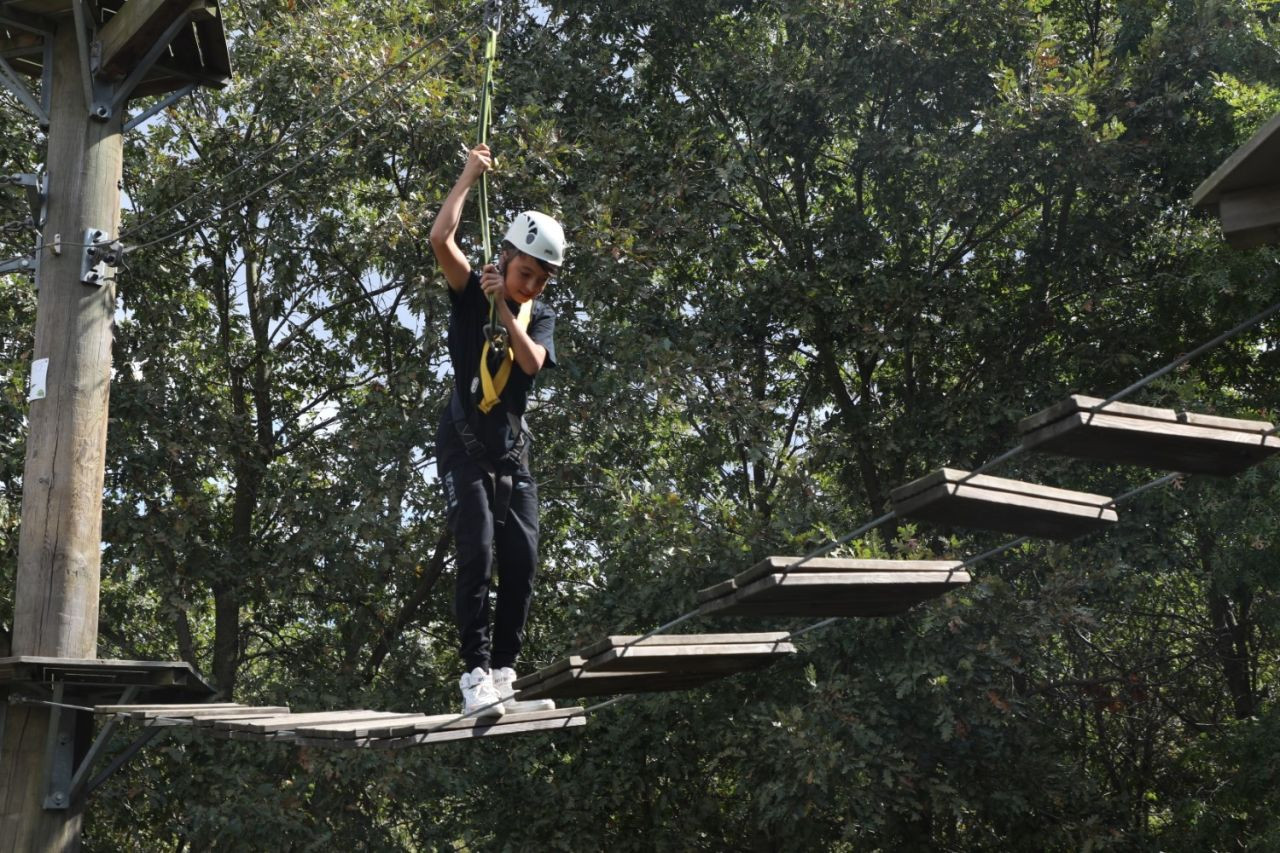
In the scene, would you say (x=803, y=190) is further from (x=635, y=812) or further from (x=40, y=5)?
(x=40, y=5)

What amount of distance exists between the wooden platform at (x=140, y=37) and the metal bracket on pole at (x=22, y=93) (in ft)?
0.41

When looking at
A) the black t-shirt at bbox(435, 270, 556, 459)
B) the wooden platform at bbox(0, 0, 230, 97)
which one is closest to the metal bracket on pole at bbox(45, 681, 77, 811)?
the black t-shirt at bbox(435, 270, 556, 459)

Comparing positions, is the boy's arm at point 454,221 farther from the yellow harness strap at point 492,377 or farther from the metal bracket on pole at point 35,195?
the metal bracket on pole at point 35,195

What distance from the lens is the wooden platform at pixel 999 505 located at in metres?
2.93

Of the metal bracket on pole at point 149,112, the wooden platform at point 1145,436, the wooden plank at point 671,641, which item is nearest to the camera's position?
the wooden platform at point 1145,436

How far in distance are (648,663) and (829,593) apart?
518mm

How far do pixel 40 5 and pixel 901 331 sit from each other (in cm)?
552

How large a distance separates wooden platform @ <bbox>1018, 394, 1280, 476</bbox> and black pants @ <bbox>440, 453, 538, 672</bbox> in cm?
159

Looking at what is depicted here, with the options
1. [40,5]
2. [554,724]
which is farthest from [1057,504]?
[40,5]

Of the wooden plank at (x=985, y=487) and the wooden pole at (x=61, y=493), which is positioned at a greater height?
the wooden pole at (x=61, y=493)

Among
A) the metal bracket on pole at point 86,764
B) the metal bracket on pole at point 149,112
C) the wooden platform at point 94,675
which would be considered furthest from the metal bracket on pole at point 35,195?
the metal bracket on pole at point 86,764

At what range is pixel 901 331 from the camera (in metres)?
9.30

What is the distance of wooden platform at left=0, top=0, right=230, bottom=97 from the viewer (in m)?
5.65

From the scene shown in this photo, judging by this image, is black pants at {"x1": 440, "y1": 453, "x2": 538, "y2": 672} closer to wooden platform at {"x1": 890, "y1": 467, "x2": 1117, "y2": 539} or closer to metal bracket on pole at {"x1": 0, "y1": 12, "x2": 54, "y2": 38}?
wooden platform at {"x1": 890, "y1": 467, "x2": 1117, "y2": 539}
